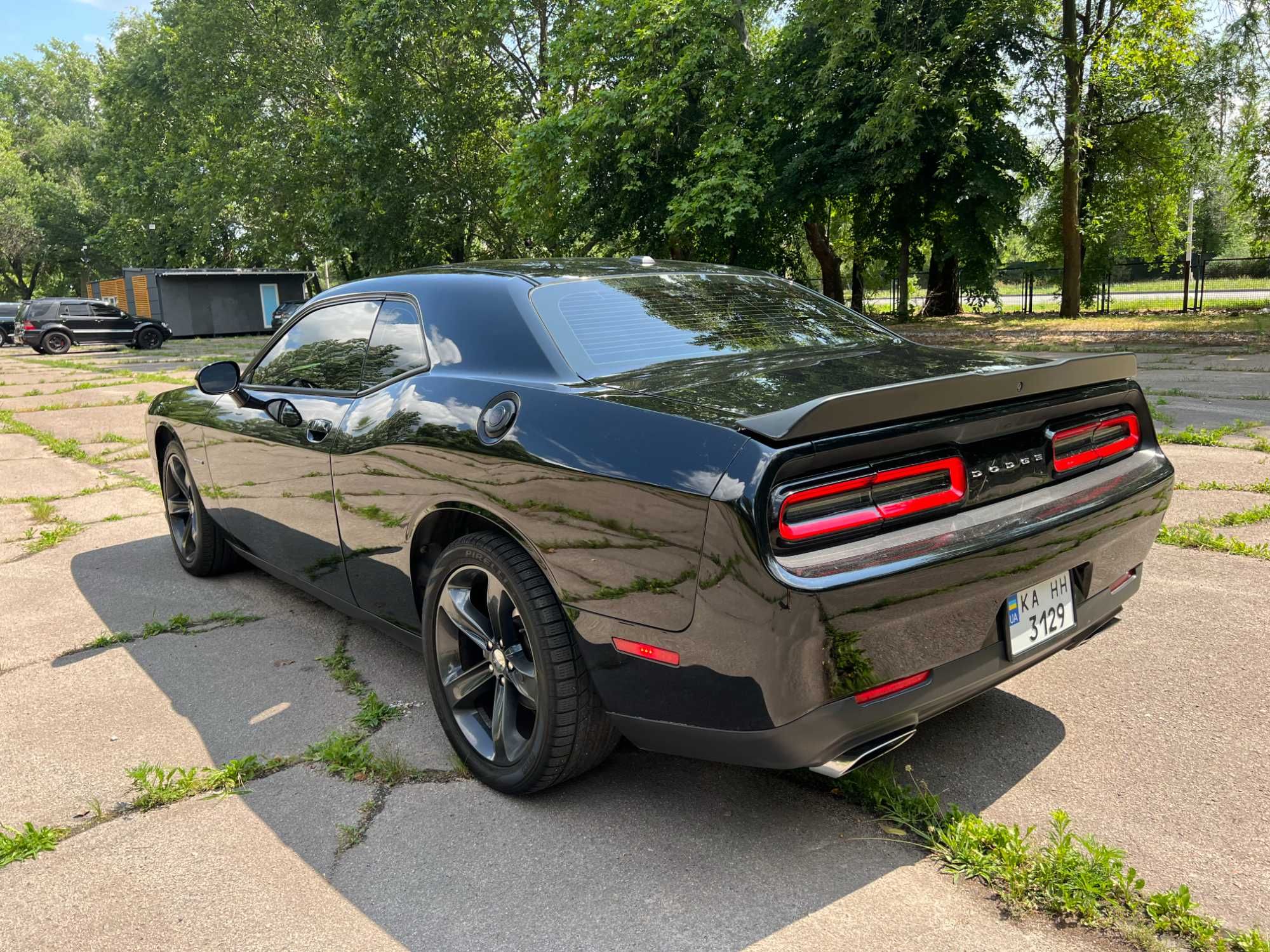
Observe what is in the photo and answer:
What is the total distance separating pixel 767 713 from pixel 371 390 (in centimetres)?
194

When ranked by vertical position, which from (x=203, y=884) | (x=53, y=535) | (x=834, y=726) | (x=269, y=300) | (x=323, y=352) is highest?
(x=269, y=300)

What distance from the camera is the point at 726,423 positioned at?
7.06ft

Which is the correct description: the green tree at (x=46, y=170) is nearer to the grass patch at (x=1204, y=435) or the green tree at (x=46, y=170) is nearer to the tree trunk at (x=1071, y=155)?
the tree trunk at (x=1071, y=155)

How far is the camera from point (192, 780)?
2885mm

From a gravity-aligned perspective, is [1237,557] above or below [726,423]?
below

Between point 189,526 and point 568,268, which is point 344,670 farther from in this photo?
point 189,526

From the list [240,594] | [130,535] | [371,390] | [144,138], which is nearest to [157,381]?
[130,535]

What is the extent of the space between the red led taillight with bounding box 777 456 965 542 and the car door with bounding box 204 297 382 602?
1.97 meters

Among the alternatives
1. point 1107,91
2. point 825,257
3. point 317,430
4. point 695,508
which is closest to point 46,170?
point 825,257

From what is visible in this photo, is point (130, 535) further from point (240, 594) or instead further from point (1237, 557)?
point (1237, 557)

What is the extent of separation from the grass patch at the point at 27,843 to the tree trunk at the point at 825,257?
2284cm

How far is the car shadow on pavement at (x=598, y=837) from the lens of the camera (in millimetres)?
2170

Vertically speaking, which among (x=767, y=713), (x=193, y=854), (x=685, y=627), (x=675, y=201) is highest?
(x=675, y=201)

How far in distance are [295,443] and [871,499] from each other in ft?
7.88
